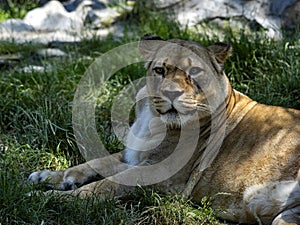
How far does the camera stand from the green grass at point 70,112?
13.5 feet

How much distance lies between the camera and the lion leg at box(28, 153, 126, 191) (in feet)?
15.5

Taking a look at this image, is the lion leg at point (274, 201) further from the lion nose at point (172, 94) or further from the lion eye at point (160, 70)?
the lion eye at point (160, 70)

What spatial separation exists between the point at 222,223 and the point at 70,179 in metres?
1.13

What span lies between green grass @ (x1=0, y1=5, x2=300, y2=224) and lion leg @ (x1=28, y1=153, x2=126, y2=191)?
7.7 inches

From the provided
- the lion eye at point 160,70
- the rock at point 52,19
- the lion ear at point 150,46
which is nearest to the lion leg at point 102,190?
the lion eye at point 160,70

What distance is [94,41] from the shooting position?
7.63 meters

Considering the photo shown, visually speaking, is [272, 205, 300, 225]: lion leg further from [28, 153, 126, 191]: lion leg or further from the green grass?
[28, 153, 126, 191]: lion leg

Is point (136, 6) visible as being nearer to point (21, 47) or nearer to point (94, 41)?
point (94, 41)

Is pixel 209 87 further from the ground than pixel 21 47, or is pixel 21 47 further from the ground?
pixel 209 87

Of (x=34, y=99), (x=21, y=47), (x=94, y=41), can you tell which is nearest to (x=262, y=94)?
(x=34, y=99)

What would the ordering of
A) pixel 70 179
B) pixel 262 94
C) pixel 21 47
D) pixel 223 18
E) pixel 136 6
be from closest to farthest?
pixel 70 179 → pixel 262 94 → pixel 21 47 → pixel 223 18 → pixel 136 6

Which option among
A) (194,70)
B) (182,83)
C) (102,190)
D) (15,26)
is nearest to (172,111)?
(182,83)

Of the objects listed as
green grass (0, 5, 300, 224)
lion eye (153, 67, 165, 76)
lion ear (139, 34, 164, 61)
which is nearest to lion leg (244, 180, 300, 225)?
green grass (0, 5, 300, 224)

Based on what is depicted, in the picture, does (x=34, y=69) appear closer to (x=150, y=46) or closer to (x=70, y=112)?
(x=70, y=112)
